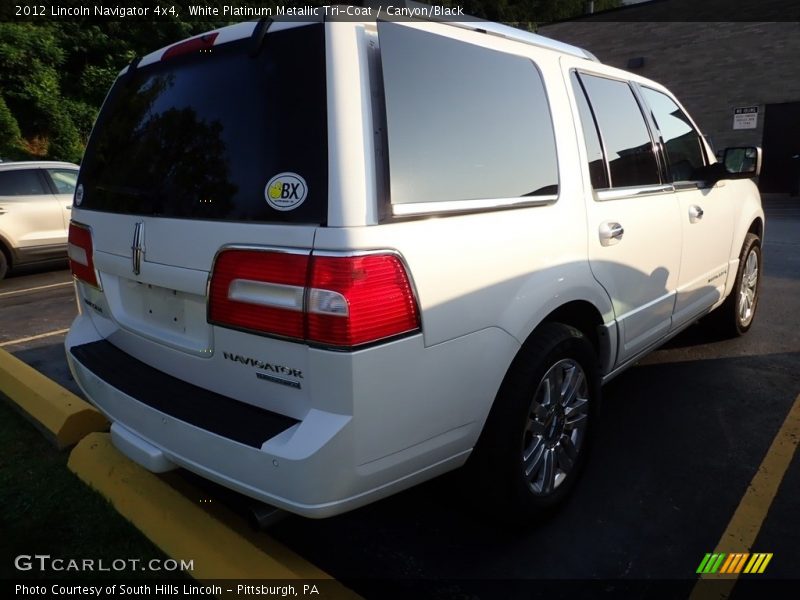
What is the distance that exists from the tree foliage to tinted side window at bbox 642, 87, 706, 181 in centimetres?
1690

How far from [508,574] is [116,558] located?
5.01 ft

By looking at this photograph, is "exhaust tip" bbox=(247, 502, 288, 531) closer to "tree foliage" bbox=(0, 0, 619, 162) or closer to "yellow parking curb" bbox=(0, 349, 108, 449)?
"yellow parking curb" bbox=(0, 349, 108, 449)

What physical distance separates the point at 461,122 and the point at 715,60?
1947 cm

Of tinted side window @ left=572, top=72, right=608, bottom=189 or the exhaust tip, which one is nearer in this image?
the exhaust tip

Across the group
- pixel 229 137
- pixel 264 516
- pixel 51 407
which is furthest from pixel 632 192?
pixel 51 407

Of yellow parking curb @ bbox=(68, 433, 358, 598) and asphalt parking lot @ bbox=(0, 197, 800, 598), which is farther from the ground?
yellow parking curb @ bbox=(68, 433, 358, 598)

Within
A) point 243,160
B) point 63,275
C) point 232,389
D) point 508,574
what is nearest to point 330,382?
point 232,389

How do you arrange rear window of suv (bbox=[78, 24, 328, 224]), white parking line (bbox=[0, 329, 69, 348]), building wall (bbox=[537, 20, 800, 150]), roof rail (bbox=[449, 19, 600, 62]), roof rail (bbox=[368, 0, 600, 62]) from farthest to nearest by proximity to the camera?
building wall (bbox=[537, 20, 800, 150]) → white parking line (bbox=[0, 329, 69, 348]) → roof rail (bbox=[449, 19, 600, 62]) → roof rail (bbox=[368, 0, 600, 62]) → rear window of suv (bbox=[78, 24, 328, 224])

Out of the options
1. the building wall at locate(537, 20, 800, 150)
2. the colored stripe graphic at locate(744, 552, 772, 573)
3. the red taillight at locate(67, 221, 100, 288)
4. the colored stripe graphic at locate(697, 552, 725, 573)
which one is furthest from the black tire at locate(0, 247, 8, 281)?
the building wall at locate(537, 20, 800, 150)

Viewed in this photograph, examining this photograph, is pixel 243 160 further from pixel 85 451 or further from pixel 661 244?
pixel 661 244

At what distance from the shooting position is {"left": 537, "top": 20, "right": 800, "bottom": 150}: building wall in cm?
1719

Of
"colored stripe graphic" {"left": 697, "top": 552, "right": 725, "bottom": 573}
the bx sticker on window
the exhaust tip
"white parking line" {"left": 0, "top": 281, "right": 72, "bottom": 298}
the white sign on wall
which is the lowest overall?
"colored stripe graphic" {"left": 697, "top": 552, "right": 725, "bottom": 573}

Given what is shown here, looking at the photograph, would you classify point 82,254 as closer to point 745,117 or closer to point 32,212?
point 32,212

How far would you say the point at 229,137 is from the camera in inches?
83.4
